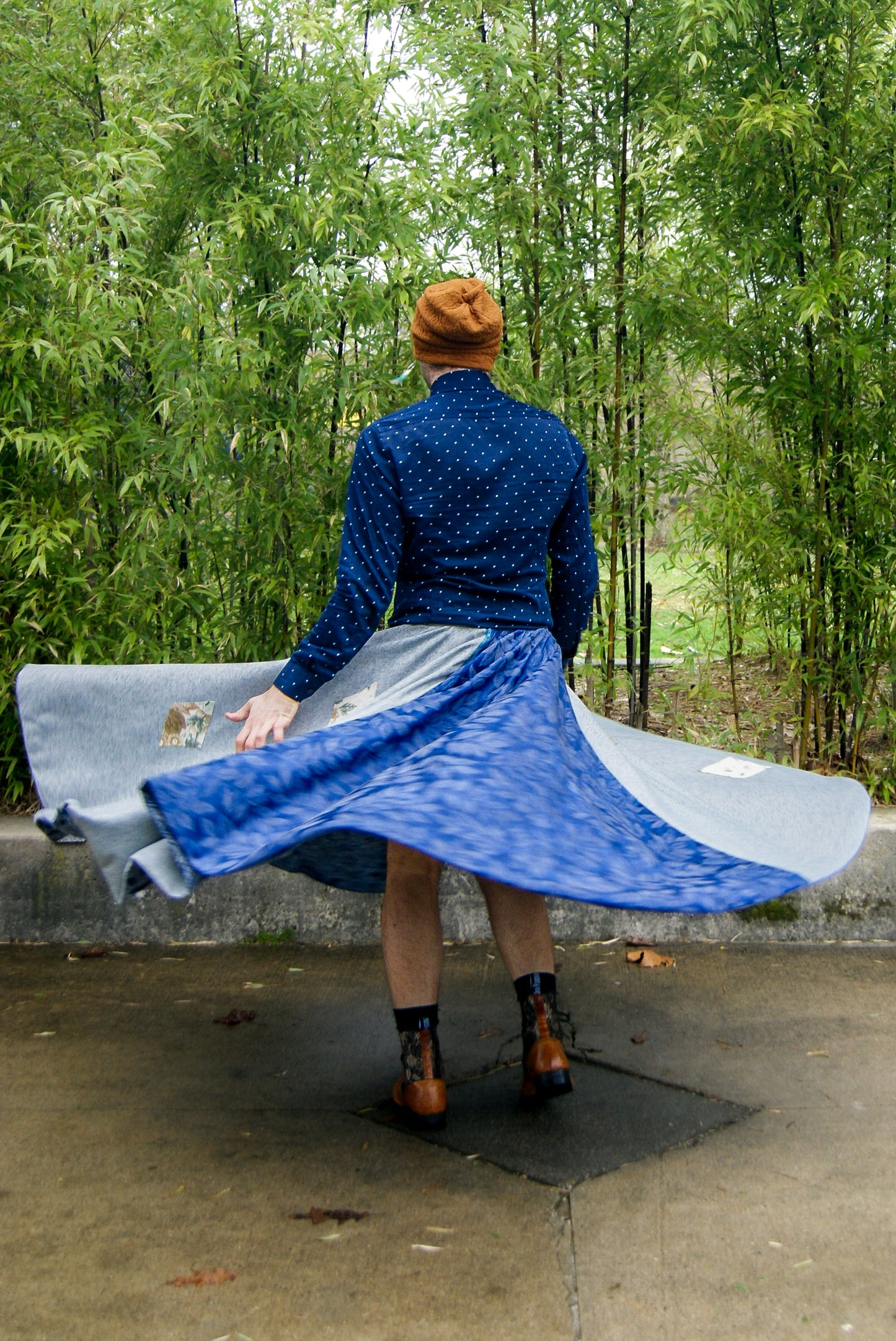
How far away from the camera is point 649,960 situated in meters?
3.71

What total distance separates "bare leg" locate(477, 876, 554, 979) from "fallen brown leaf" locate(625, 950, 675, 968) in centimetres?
102

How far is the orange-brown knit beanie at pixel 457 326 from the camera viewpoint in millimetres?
2715

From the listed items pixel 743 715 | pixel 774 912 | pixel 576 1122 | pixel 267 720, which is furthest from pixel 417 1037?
pixel 743 715

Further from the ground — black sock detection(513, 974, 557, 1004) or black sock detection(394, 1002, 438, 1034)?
black sock detection(513, 974, 557, 1004)

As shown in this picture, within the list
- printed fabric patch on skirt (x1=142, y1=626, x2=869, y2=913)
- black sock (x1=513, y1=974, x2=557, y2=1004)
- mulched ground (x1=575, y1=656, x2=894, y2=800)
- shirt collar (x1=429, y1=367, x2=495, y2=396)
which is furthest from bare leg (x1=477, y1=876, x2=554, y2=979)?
mulched ground (x1=575, y1=656, x2=894, y2=800)

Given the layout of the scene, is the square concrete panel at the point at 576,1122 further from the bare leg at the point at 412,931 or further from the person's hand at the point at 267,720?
the person's hand at the point at 267,720

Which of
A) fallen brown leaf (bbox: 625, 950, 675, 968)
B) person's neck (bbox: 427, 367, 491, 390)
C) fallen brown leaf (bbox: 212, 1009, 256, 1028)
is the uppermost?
person's neck (bbox: 427, 367, 491, 390)

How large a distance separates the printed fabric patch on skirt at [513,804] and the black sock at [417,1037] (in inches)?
13.6

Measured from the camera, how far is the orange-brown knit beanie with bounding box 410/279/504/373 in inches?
107

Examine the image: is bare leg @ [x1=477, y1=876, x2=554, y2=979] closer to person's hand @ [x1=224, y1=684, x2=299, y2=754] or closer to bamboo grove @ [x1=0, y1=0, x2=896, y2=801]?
person's hand @ [x1=224, y1=684, x2=299, y2=754]

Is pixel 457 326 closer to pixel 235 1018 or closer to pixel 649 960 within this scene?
pixel 235 1018

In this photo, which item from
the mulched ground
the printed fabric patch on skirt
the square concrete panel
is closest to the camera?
the printed fabric patch on skirt

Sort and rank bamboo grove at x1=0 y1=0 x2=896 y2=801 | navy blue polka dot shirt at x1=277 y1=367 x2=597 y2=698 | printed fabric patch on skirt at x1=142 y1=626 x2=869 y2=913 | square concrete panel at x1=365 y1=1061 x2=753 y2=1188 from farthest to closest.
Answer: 1. bamboo grove at x1=0 y1=0 x2=896 y2=801
2. navy blue polka dot shirt at x1=277 y1=367 x2=597 y2=698
3. square concrete panel at x1=365 y1=1061 x2=753 y2=1188
4. printed fabric patch on skirt at x1=142 y1=626 x2=869 y2=913

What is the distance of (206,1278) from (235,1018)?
1.23 metres
